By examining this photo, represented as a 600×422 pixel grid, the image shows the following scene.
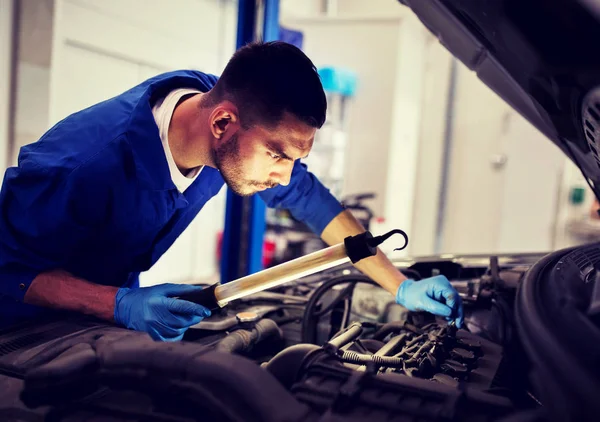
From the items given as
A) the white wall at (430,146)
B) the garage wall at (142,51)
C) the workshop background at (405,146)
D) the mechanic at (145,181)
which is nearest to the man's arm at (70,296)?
the mechanic at (145,181)

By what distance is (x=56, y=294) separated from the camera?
43.1 inches

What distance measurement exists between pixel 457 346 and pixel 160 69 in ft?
10.5

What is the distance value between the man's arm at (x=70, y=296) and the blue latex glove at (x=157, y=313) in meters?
0.03

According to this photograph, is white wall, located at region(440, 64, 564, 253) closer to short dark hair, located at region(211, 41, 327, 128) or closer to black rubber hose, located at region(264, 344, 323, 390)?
short dark hair, located at region(211, 41, 327, 128)

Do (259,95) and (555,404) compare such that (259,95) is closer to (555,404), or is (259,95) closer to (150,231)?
(150,231)

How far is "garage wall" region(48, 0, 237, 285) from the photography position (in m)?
2.63

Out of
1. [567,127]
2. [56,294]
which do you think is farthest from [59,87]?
[567,127]

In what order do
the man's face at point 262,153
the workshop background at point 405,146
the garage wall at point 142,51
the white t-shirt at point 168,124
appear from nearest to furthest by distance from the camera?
the man's face at point 262,153 → the white t-shirt at point 168,124 → the garage wall at point 142,51 → the workshop background at point 405,146

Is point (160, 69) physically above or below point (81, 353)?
above

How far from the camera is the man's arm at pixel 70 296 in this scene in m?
1.09

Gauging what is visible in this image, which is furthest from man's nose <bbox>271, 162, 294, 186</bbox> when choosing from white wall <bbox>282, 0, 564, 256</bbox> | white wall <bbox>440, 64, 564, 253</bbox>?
white wall <bbox>440, 64, 564, 253</bbox>

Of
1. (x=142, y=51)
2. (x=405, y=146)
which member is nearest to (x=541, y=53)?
(x=142, y=51)

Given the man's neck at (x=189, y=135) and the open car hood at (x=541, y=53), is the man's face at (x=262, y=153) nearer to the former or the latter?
the man's neck at (x=189, y=135)

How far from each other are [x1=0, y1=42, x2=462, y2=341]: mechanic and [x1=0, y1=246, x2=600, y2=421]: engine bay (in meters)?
0.11
